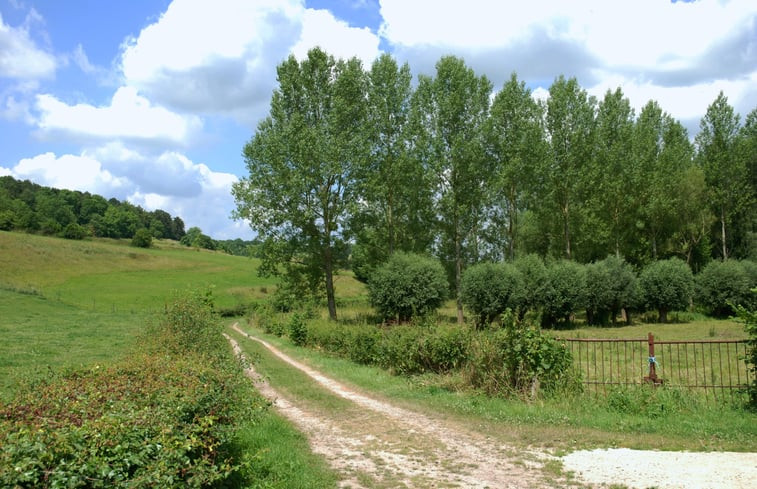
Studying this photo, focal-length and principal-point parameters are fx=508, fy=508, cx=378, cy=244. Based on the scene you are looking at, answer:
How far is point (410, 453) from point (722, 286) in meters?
42.6

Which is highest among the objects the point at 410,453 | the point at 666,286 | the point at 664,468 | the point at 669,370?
the point at 666,286

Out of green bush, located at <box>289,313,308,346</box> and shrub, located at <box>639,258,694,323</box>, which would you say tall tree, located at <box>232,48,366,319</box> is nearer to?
green bush, located at <box>289,313,308,346</box>

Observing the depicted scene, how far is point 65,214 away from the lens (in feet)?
303

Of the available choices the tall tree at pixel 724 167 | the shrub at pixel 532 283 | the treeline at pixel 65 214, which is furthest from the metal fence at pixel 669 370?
the treeline at pixel 65 214

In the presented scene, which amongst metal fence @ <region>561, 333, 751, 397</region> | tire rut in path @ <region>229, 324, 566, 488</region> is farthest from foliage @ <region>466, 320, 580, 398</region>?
tire rut in path @ <region>229, 324, 566, 488</region>

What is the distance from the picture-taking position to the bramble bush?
3.81 meters

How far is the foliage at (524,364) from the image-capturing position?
1079cm

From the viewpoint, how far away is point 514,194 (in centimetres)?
4256

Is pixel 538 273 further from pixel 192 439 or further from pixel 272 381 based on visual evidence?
pixel 192 439

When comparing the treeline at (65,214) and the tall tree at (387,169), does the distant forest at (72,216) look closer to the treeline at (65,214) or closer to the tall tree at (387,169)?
the treeline at (65,214)

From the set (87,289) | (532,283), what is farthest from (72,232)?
(532,283)

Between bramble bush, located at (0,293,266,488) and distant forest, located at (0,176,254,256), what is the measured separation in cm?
6545

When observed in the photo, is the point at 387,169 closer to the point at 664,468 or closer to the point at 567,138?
the point at 567,138

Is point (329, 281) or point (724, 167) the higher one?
point (724, 167)
